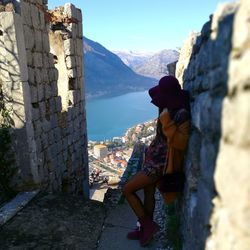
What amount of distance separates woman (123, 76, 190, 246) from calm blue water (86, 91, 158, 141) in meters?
87.7

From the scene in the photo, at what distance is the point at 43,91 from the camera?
6000 millimetres

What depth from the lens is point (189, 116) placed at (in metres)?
3.30

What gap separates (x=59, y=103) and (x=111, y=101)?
16188 centimetres

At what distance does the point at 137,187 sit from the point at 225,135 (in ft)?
7.27

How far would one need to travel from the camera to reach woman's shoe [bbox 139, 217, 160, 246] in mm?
4060

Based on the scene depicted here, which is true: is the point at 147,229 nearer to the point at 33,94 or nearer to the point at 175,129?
the point at 175,129

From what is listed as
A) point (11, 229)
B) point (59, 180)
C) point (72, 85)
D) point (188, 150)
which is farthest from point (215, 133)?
point (72, 85)

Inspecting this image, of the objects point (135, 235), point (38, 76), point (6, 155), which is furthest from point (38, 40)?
point (135, 235)

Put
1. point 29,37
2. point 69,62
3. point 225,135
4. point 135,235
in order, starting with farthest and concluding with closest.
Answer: point 69,62, point 29,37, point 135,235, point 225,135

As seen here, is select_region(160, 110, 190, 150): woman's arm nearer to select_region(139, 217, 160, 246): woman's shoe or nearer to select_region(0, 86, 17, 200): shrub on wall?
select_region(139, 217, 160, 246): woman's shoe

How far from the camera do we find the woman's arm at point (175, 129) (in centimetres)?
323

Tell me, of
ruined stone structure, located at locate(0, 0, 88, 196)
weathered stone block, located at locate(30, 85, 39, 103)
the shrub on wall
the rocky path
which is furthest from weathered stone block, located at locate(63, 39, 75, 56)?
the rocky path

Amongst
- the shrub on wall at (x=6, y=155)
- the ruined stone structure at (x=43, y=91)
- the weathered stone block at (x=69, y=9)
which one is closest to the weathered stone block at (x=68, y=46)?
the ruined stone structure at (x=43, y=91)

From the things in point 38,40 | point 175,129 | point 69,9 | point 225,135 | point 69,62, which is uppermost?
point 69,9
